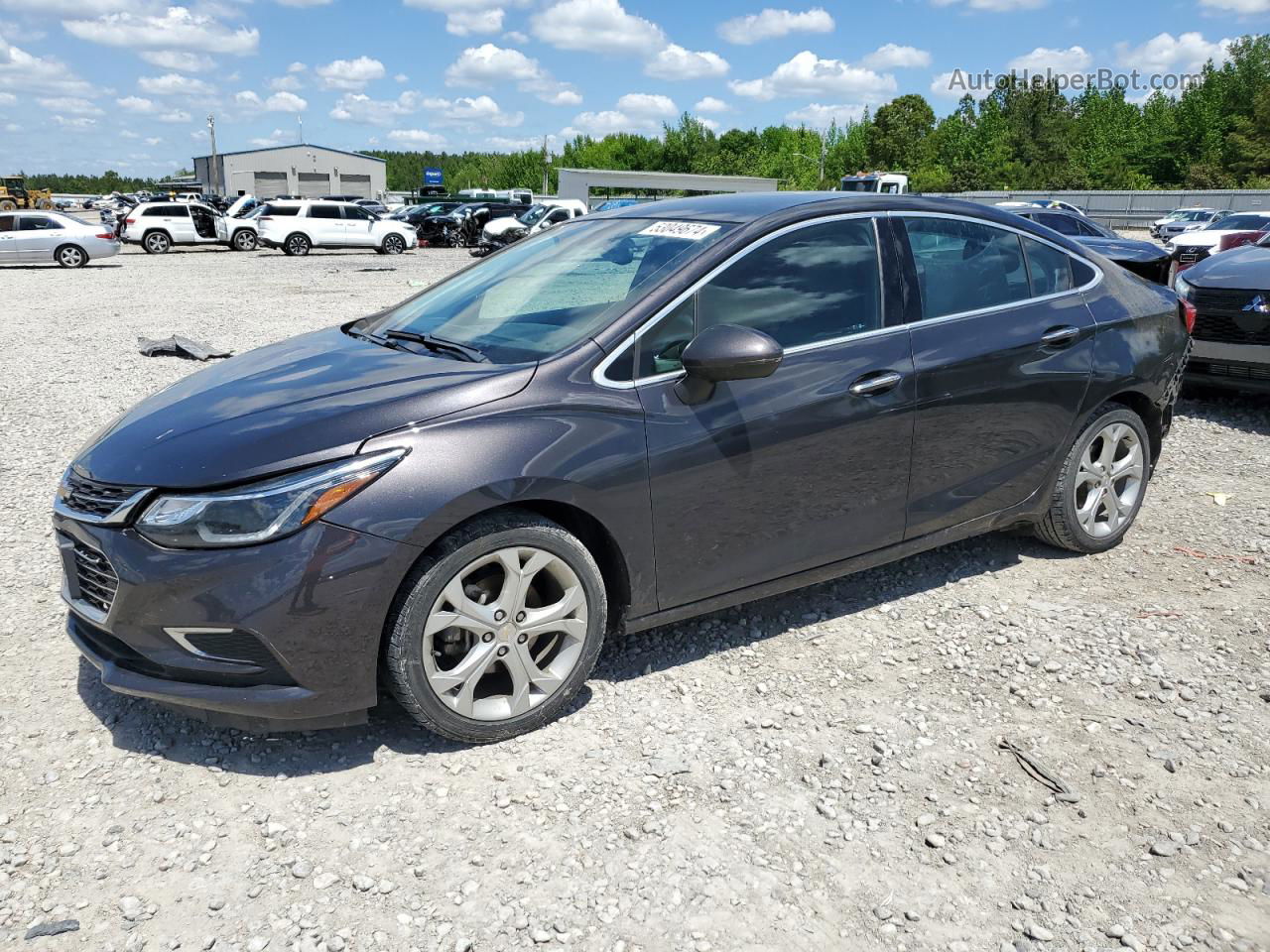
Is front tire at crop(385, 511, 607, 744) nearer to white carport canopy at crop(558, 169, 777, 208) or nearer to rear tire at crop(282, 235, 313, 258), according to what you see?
rear tire at crop(282, 235, 313, 258)

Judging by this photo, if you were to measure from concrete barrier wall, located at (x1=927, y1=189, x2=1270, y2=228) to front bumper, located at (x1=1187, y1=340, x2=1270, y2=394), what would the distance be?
45.1 m

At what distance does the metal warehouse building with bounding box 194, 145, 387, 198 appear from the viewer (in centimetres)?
9956

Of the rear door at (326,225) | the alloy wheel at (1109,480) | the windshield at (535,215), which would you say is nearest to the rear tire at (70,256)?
the rear door at (326,225)

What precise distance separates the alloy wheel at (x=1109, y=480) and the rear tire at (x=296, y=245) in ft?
98.4

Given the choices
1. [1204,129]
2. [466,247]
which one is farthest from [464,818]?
[1204,129]

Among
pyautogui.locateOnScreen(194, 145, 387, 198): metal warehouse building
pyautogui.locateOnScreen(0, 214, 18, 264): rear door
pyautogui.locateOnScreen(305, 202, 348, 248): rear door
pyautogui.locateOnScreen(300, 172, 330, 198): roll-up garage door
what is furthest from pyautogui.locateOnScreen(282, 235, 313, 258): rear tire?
pyautogui.locateOnScreen(300, 172, 330, 198): roll-up garage door

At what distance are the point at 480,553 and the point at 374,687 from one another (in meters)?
0.51

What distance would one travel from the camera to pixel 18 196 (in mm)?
62000

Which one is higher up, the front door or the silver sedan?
the silver sedan

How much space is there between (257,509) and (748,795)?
167 cm

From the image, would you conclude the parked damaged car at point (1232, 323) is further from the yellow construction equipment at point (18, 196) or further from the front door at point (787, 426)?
the yellow construction equipment at point (18, 196)

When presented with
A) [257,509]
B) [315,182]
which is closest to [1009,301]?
[257,509]

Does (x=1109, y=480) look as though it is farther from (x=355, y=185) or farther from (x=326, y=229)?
(x=355, y=185)

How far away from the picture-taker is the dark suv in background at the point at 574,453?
278cm
